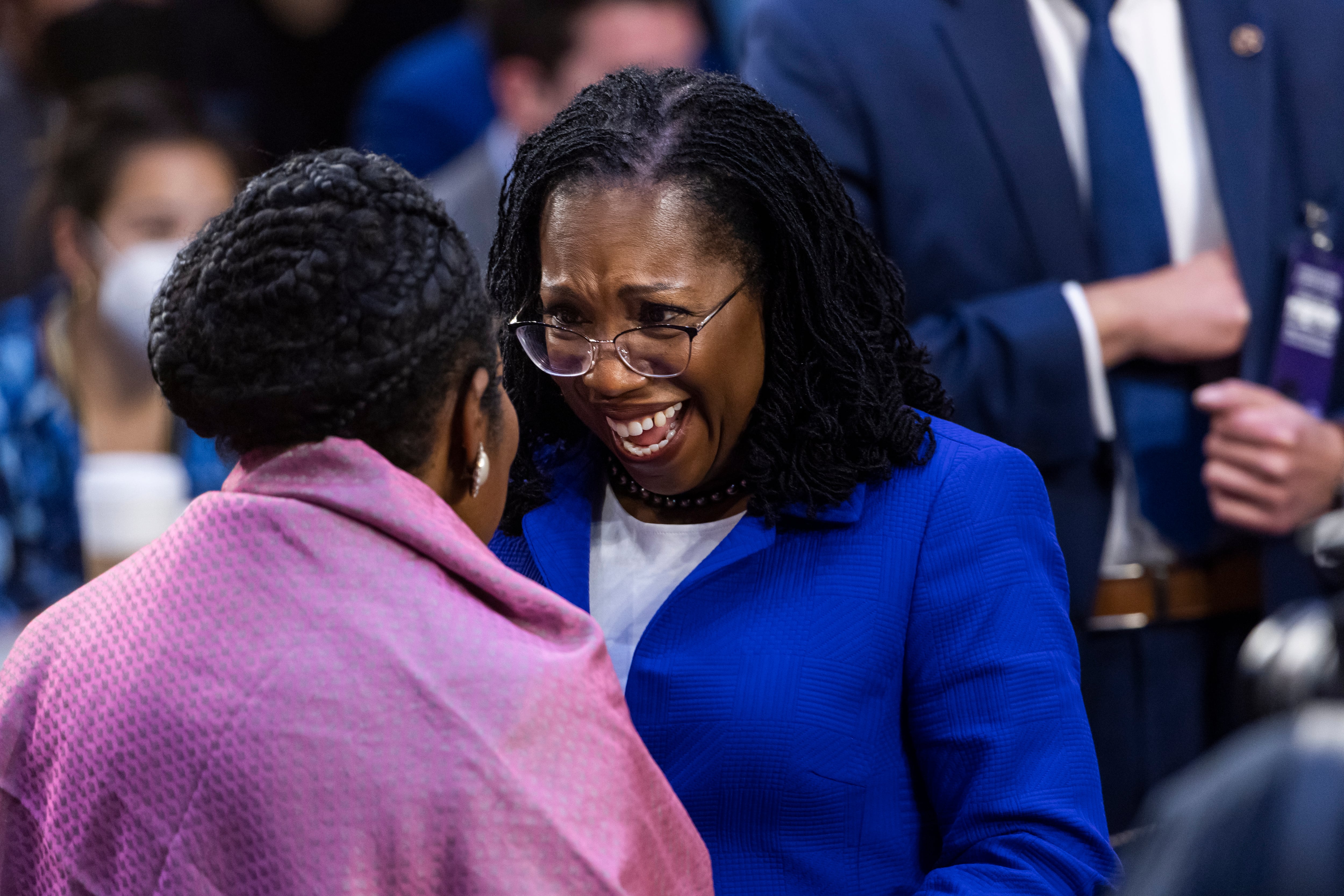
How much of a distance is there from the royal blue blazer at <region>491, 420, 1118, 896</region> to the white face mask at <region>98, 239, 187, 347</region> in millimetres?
2268

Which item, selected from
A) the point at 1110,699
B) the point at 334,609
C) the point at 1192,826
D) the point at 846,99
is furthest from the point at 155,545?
the point at 1110,699

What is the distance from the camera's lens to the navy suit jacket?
7.80ft

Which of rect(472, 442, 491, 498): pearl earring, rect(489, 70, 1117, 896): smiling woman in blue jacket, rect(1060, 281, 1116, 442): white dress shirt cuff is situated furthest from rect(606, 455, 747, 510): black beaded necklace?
rect(1060, 281, 1116, 442): white dress shirt cuff

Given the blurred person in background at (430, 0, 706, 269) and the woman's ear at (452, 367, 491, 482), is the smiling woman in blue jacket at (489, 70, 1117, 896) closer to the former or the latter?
the woman's ear at (452, 367, 491, 482)

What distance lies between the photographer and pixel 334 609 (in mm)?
1117

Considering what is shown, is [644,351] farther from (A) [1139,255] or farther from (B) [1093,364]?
(A) [1139,255]

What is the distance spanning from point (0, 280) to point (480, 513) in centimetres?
292

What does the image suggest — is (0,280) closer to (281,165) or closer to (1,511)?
(1,511)

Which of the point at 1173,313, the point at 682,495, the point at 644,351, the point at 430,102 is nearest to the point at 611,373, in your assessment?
the point at 644,351

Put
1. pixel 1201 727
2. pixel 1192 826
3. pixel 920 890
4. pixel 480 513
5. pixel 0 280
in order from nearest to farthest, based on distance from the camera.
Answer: pixel 1192 826, pixel 480 513, pixel 920 890, pixel 1201 727, pixel 0 280

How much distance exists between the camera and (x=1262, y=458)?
7.84 feet

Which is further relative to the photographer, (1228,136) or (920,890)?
(1228,136)

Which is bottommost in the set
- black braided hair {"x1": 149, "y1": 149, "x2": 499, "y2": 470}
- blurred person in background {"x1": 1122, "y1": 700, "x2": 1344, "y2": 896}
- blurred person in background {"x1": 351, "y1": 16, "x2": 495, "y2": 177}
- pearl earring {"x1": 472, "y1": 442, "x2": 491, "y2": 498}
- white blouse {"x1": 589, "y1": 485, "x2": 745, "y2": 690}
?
white blouse {"x1": 589, "y1": 485, "x2": 745, "y2": 690}

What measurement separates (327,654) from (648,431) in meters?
0.58
